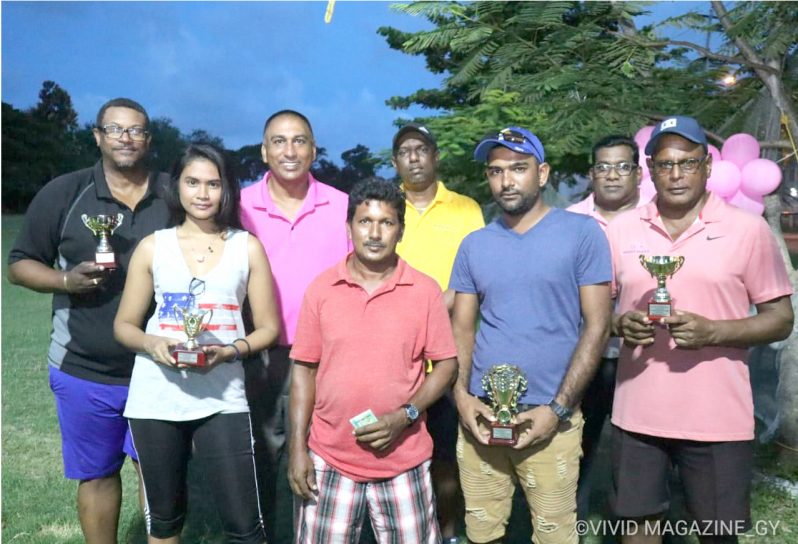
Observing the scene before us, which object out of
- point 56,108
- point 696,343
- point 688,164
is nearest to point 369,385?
point 696,343

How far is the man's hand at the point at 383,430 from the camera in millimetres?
2938

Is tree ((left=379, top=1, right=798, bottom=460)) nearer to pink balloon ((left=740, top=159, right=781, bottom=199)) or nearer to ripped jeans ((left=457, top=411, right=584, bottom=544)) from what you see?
pink balloon ((left=740, top=159, right=781, bottom=199))

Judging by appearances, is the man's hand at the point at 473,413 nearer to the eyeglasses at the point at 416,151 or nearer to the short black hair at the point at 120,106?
the eyeglasses at the point at 416,151

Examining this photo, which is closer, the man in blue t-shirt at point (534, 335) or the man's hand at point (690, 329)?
the man's hand at point (690, 329)

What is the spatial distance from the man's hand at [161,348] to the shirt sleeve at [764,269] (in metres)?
2.44

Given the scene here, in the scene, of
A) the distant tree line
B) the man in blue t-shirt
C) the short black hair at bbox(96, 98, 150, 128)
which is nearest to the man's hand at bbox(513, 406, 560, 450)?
the man in blue t-shirt

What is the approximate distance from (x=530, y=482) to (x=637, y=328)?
838mm

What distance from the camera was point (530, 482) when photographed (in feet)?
10.7

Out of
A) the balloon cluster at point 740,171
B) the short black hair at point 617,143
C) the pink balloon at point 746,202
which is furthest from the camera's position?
the pink balloon at point 746,202

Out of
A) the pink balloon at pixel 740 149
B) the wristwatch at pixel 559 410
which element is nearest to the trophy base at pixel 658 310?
the wristwatch at pixel 559 410

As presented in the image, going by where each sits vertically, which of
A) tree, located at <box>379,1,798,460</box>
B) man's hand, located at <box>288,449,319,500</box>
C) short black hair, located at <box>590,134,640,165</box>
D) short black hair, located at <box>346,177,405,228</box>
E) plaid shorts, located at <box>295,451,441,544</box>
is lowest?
plaid shorts, located at <box>295,451,441,544</box>

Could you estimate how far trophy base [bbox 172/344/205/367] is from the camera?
2926 millimetres

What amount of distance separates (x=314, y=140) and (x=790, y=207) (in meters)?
4.18

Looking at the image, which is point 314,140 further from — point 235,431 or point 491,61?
point 235,431
